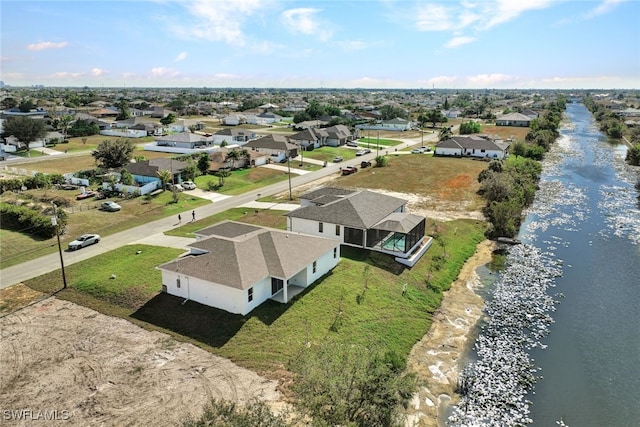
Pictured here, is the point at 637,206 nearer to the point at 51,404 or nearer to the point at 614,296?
the point at 614,296

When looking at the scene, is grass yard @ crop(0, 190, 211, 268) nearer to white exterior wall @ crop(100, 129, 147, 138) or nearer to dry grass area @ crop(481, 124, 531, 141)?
white exterior wall @ crop(100, 129, 147, 138)

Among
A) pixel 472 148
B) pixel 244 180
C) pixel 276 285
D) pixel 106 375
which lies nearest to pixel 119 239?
pixel 276 285

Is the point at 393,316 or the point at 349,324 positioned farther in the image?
the point at 393,316

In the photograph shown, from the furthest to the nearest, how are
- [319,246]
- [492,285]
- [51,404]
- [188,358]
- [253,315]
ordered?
[492,285], [319,246], [253,315], [188,358], [51,404]

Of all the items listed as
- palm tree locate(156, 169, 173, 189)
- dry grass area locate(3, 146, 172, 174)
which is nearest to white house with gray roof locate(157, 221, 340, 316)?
palm tree locate(156, 169, 173, 189)

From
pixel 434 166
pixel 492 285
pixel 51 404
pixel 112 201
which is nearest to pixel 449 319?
pixel 492 285

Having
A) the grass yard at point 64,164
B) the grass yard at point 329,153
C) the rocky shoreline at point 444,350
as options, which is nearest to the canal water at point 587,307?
the rocky shoreline at point 444,350
